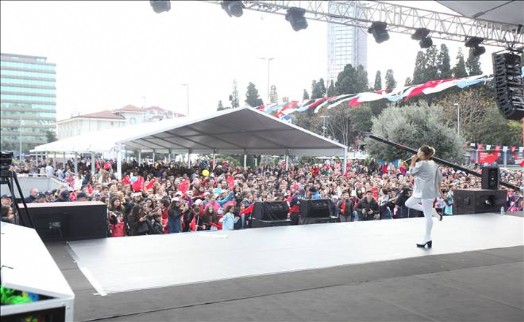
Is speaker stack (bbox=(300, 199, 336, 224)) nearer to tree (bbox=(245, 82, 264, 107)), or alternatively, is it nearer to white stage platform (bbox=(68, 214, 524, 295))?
white stage platform (bbox=(68, 214, 524, 295))

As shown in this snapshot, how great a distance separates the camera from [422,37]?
11.1m

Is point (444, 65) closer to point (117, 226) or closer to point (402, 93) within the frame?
point (402, 93)

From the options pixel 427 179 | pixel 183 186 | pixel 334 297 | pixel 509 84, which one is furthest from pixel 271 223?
pixel 509 84

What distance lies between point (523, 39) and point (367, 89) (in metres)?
7.77

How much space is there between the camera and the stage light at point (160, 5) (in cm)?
845

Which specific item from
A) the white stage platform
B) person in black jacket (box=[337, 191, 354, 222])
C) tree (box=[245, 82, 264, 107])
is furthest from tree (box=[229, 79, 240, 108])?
the white stage platform

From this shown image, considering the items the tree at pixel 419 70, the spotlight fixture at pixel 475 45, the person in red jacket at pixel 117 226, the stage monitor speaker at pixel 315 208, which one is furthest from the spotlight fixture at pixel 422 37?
the tree at pixel 419 70

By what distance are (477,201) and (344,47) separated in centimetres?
921

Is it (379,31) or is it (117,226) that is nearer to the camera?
(117,226)

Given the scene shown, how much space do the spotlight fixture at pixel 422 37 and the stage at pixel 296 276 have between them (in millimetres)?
5966

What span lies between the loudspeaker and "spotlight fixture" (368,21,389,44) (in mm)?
3896

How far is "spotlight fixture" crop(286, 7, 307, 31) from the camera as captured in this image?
994cm

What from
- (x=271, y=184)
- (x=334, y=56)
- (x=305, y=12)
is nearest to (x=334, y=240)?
(x=305, y=12)

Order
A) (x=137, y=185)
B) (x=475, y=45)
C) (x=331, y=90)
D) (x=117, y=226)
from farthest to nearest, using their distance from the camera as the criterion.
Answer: (x=331, y=90) → (x=137, y=185) → (x=475, y=45) → (x=117, y=226)
